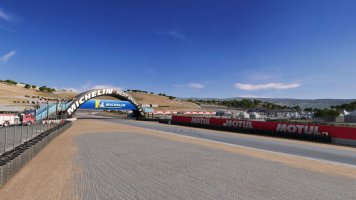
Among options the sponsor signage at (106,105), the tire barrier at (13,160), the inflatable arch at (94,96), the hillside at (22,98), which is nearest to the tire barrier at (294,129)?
the tire barrier at (13,160)

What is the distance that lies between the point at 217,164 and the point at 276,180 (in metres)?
3.08

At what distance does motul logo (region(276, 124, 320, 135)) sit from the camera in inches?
951

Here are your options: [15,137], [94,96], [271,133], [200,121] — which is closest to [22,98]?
[94,96]

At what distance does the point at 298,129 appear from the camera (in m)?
25.5

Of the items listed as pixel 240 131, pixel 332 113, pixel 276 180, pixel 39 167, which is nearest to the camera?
pixel 276 180

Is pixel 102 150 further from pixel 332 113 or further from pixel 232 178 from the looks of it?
pixel 332 113

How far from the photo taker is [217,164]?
1185 centimetres

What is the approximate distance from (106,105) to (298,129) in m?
38.8

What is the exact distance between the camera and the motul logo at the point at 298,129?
79.2 feet

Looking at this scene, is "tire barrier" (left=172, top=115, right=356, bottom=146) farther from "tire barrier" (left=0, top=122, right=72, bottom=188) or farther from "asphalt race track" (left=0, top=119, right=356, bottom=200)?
"tire barrier" (left=0, top=122, right=72, bottom=188)

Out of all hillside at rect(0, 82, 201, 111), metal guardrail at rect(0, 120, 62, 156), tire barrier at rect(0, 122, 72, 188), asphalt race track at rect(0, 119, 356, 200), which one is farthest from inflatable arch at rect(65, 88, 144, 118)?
tire barrier at rect(0, 122, 72, 188)

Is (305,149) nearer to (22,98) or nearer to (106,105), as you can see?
(106,105)

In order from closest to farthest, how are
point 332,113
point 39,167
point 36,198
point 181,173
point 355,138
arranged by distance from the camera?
point 36,198 < point 181,173 < point 39,167 < point 355,138 < point 332,113

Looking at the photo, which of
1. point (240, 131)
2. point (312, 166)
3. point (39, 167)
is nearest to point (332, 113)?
point (240, 131)
